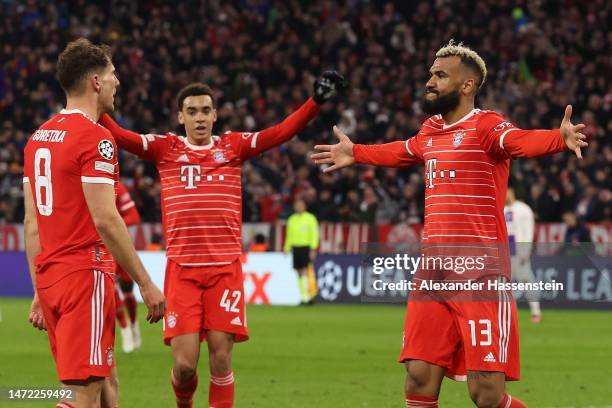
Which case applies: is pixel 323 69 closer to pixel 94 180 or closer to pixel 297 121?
pixel 297 121

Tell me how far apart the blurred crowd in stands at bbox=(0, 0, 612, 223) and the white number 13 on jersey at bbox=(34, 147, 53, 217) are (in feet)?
60.3

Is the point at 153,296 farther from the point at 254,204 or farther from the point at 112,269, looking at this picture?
the point at 254,204

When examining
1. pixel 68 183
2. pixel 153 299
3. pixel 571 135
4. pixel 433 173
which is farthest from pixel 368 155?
pixel 68 183

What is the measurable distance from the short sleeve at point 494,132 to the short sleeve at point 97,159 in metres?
2.24

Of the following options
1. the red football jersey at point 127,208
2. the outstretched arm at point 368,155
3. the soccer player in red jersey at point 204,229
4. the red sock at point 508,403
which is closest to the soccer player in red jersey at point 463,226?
the red sock at point 508,403

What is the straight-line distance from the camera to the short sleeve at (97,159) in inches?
268

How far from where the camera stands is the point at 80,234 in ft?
22.9

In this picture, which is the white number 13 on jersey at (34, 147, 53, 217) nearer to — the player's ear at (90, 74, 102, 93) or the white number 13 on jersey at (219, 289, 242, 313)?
the player's ear at (90, 74, 102, 93)

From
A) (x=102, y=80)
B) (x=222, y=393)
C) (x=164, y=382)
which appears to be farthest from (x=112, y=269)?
(x=164, y=382)

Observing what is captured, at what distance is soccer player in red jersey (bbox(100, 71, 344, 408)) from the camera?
362 inches

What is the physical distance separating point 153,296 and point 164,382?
18.9 ft

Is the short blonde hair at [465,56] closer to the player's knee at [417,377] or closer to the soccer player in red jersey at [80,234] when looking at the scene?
the player's knee at [417,377]

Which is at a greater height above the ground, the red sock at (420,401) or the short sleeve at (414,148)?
the short sleeve at (414,148)

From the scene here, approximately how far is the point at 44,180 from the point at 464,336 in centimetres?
264
